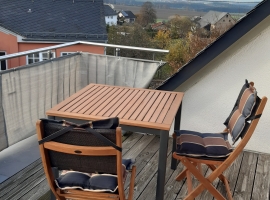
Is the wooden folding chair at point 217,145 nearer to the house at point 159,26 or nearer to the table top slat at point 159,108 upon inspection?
the table top slat at point 159,108

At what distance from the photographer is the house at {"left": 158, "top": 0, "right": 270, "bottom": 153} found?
3518mm

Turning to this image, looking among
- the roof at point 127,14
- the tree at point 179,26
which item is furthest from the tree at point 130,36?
the tree at point 179,26

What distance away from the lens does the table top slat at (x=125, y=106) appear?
240 cm

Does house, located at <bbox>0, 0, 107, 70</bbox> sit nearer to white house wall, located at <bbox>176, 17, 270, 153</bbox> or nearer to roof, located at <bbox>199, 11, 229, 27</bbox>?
roof, located at <bbox>199, 11, 229, 27</bbox>

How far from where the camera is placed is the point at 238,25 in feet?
11.0

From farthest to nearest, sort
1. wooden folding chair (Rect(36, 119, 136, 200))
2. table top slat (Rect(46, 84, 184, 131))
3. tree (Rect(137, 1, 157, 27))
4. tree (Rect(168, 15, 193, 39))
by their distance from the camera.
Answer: tree (Rect(137, 1, 157, 27))
tree (Rect(168, 15, 193, 39))
table top slat (Rect(46, 84, 184, 131))
wooden folding chair (Rect(36, 119, 136, 200))

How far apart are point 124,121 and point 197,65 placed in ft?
5.04

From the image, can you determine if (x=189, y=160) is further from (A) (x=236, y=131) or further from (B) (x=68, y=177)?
(B) (x=68, y=177)

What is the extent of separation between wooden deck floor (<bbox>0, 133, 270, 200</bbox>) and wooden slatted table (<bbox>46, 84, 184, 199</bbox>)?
1.87 feet

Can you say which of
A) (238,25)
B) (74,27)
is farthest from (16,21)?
(238,25)

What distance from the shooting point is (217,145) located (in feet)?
8.70

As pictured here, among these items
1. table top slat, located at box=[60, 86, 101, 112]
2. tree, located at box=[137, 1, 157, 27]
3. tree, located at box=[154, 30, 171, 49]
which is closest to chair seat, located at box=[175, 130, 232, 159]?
table top slat, located at box=[60, 86, 101, 112]

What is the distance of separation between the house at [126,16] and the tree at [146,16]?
778 millimetres

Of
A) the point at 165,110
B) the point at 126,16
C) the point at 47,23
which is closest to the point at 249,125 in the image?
the point at 165,110
